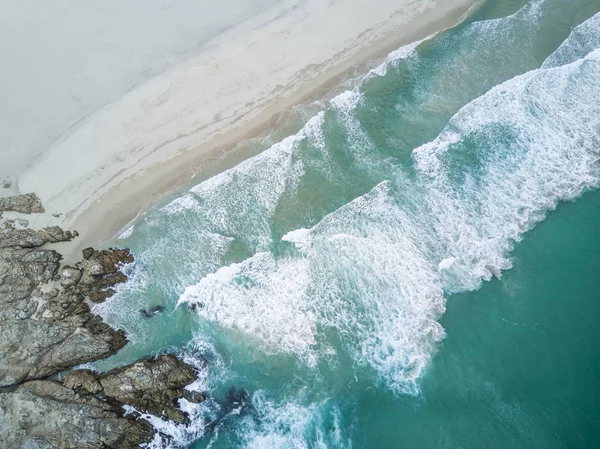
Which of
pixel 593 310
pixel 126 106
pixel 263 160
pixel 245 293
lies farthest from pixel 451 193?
pixel 126 106

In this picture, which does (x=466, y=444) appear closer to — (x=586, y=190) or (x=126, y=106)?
(x=586, y=190)

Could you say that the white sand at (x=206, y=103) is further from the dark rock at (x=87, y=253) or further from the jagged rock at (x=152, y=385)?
the jagged rock at (x=152, y=385)

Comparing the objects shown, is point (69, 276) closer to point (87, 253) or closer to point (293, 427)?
point (87, 253)

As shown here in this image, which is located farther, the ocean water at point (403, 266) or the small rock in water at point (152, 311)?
the small rock in water at point (152, 311)

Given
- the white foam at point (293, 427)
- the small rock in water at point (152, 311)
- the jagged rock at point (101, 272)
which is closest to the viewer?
the white foam at point (293, 427)

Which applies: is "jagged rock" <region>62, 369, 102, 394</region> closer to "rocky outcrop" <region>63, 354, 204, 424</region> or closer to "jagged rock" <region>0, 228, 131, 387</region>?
"rocky outcrop" <region>63, 354, 204, 424</region>

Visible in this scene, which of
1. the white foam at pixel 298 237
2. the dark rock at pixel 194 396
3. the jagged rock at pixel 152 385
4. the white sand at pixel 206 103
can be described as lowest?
the dark rock at pixel 194 396

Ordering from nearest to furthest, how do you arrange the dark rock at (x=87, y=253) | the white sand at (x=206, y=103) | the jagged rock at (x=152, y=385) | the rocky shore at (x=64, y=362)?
the rocky shore at (x=64, y=362) → the jagged rock at (x=152, y=385) → the dark rock at (x=87, y=253) → the white sand at (x=206, y=103)

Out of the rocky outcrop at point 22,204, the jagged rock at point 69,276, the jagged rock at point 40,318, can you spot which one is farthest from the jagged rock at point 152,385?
the rocky outcrop at point 22,204
